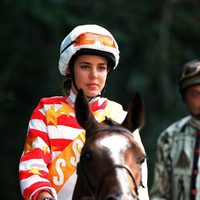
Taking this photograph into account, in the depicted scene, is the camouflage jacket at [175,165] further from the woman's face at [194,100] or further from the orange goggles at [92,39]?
the orange goggles at [92,39]

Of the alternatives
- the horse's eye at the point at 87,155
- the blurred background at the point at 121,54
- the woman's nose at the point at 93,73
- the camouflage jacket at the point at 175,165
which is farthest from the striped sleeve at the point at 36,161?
the blurred background at the point at 121,54

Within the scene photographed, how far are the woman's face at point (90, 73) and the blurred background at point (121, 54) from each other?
10633mm

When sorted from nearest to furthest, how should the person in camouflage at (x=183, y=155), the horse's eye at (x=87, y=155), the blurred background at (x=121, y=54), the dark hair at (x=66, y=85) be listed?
1. the horse's eye at (x=87, y=155)
2. the dark hair at (x=66, y=85)
3. the person in camouflage at (x=183, y=155)
4. the blurred background at (x=121, y=54)

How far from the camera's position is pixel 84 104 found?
15.5ft

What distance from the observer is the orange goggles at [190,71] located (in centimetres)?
807

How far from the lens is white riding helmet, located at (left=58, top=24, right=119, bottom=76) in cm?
552

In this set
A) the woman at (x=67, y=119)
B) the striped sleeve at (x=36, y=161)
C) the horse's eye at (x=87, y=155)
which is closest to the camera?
the horse's eye at (x=87, y=155)

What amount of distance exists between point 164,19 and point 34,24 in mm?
2728

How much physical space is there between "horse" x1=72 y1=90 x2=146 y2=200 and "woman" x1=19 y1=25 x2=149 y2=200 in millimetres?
577

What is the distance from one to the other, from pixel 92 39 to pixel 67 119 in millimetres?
563

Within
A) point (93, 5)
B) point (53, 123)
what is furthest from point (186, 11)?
point (53, 123)

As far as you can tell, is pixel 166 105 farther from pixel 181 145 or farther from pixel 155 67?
pixel 181 145

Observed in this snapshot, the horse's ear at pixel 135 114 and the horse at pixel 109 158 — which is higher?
the horse's ear at pixel 135 114

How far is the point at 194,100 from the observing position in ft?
26.1
